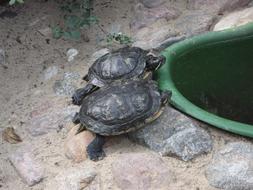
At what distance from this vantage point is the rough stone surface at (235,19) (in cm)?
328

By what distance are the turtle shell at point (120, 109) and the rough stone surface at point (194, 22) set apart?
2.54 ft

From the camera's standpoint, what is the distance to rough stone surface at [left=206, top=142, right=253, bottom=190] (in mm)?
2398

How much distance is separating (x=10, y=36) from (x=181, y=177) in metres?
1.57

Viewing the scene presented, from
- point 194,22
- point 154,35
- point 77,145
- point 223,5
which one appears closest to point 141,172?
point 77,145

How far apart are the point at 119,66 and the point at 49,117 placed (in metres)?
0.46

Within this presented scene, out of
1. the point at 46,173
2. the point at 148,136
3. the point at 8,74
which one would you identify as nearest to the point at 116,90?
the point at 148,136

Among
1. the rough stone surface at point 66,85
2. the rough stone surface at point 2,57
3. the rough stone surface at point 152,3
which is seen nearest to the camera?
the rough stone surface at point 66,85

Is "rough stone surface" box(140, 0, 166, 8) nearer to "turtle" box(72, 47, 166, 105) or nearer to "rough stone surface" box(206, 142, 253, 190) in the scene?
"turtle" box(72, 47, 166, 105)

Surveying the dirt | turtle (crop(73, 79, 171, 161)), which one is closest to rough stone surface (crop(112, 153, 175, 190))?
the dirt

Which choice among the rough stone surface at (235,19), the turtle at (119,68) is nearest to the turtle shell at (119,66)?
the turtle at (119,68)

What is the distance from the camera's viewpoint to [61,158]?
271 centimetres

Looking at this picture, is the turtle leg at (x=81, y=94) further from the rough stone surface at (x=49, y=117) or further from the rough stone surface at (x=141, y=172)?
the rough stone surface at (x=141, y=172)

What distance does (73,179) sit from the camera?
100 inches

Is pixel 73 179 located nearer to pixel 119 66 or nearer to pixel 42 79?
pixel 119 66
